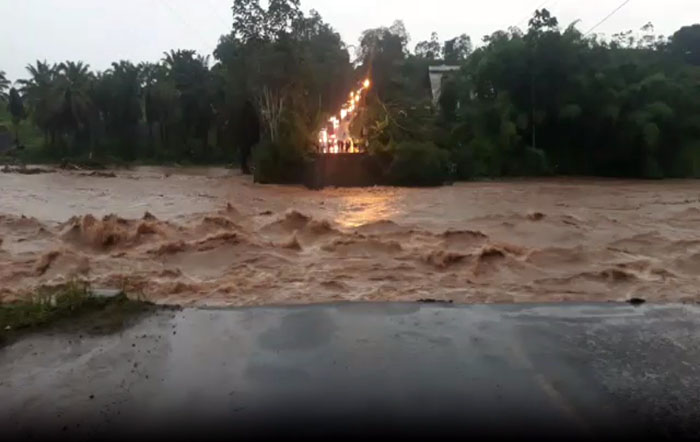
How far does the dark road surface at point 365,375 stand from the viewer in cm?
394

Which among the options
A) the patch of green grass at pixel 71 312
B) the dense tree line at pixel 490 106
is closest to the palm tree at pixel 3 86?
the dense tree line at pixel 490 106

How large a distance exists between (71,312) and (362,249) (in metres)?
5.45

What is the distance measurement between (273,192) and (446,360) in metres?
18.6

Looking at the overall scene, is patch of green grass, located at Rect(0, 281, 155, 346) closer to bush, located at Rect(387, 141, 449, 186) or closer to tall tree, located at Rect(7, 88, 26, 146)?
bush, located at Rect(387, 141, 449, 186)

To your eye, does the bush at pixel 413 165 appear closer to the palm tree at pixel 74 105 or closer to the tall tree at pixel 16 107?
the palm tree at pixel 74 105

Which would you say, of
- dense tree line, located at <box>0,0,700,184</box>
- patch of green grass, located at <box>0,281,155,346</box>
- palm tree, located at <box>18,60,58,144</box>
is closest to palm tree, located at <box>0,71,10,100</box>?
palm tree, located at <box>18,60,58,144</box>

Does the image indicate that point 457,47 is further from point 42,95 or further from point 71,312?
point 71,312

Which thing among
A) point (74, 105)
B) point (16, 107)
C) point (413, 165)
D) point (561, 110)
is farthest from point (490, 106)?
point (16, 107)

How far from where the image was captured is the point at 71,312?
6.18 meters

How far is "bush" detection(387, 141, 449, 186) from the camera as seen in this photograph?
2516 centimetres

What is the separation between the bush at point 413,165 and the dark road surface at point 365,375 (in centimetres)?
1898

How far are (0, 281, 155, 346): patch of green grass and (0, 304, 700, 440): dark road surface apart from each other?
0.70 ft

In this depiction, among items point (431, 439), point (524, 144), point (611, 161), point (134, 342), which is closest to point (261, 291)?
point (134, 342)

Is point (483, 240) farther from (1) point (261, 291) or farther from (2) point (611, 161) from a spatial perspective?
(2) point (611, 161)
